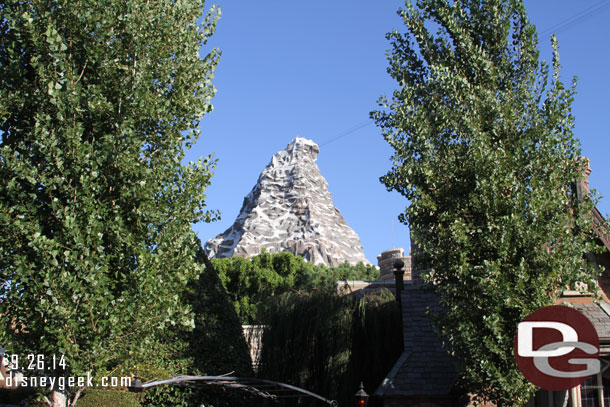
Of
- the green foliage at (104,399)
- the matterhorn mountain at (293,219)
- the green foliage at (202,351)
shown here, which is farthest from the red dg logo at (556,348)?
the matterhorn mountain at (293,219)

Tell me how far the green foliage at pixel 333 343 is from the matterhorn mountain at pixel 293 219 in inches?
4790

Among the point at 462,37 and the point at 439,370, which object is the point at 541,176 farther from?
the point at 439,370

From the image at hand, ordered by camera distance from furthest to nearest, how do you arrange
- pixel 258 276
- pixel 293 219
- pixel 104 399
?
pixel 293 219 → pixel 258 276 → pixel 104 399

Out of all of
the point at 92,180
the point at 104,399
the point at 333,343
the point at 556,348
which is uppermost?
the point at 92,180

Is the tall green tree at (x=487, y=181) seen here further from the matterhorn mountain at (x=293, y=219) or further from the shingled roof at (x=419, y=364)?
the matterhorn mountain at (x=293, y=219)

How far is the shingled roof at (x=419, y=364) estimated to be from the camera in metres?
16.0

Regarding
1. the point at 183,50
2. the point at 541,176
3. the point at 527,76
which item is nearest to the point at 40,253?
the point at 183,50

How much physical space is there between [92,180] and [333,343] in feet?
34.0

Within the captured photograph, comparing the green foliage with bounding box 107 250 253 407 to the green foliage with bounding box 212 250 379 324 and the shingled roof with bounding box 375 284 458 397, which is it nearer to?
the shingled roof with bounding box 375 284 458 397

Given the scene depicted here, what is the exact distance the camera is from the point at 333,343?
62.1 ft

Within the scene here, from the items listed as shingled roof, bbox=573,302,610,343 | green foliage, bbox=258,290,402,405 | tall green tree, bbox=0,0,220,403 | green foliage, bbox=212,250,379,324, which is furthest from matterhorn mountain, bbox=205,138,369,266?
tall green tree, bbox=0,0,220,403

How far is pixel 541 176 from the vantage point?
1426 centimetres

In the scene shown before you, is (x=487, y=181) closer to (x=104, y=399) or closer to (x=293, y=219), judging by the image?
(x=104, y=399)

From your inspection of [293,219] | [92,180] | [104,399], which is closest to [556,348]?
[104,399]
